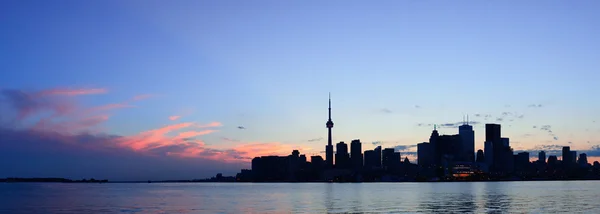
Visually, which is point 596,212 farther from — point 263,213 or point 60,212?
point 60,212

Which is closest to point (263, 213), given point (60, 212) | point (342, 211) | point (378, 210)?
point (342, 211)

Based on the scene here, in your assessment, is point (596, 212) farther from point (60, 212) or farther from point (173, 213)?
point (60, 212)

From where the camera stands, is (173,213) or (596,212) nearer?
(596,212)

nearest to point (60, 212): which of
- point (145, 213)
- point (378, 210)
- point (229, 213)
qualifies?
point (145, 213)

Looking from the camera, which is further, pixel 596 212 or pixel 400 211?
pixel 400 211

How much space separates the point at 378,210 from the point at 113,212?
1895 inches

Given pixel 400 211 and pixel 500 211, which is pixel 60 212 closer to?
pixel 400 211

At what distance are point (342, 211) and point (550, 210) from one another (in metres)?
36.9

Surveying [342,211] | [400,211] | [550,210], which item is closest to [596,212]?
[550,210]

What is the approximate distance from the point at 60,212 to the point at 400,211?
61.9 metres

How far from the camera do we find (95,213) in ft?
345

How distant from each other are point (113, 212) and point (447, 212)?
59.3m

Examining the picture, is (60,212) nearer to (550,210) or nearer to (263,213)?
(263,213)

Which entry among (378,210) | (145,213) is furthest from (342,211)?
(145,213)
